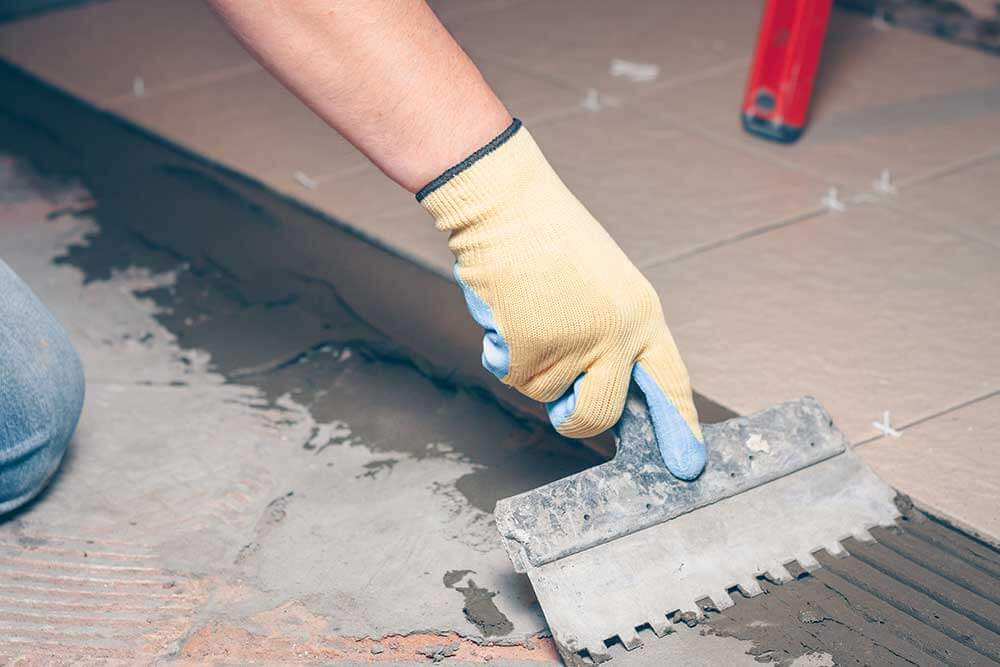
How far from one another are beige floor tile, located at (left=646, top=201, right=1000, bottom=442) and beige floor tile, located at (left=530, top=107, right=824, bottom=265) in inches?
3.4

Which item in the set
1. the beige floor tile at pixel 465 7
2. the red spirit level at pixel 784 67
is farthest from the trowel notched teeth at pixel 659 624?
the beige floor tile at pixel 465 7

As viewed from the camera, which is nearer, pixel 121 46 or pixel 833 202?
pixel 833 202

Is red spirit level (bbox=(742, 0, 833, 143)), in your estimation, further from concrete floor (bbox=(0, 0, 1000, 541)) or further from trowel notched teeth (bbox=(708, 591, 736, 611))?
trowel notched teeth (bbox=(708, 591, 736, 611))

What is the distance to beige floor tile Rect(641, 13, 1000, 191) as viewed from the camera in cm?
276

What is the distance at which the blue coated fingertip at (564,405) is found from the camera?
1.49 m

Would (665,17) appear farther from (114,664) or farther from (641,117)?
(114,664)

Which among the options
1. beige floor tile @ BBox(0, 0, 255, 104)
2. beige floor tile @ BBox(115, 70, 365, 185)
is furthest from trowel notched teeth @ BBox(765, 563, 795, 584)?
beige floor tile @ BBox(0, 0, 255, 104)

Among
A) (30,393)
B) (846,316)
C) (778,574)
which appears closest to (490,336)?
(778,574)

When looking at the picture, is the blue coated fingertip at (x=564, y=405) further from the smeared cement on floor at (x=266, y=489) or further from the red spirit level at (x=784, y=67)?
the red spirit level at (x=784, y=67)

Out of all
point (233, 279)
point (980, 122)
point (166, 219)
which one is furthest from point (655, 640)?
point (980, 122)

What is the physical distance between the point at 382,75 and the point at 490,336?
0.36 m

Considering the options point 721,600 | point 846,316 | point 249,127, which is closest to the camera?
point 721,600

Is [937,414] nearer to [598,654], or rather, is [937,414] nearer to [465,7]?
[598,654]

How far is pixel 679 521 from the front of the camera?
4.89ft
